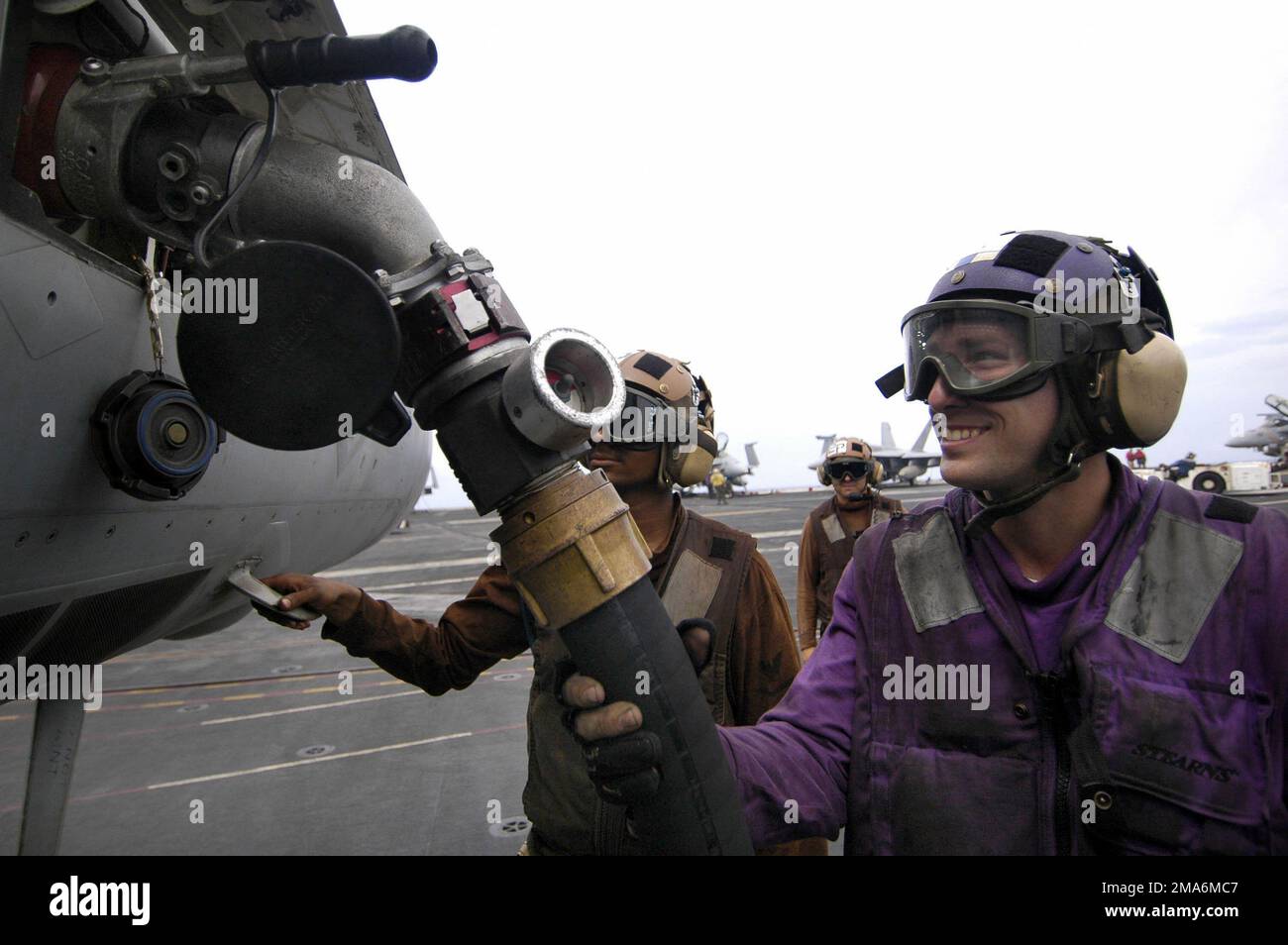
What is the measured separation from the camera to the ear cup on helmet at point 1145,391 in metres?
1.73

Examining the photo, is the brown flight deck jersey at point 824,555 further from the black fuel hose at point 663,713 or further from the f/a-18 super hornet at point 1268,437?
the f/a-18 super hornet at point 1268,437

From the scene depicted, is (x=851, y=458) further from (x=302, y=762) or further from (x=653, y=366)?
(x=302, y=762)

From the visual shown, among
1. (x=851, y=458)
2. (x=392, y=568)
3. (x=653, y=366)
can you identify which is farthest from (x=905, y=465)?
(x=653, y=366)

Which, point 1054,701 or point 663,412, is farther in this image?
point 663,412

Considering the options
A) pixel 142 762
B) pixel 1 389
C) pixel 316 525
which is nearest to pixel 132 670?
pixel 142 762

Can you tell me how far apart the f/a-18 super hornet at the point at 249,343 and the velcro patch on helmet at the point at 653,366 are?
1223 mm

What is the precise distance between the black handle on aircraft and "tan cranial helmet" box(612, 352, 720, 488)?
1459 mm

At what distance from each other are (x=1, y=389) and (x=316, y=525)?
174 cm

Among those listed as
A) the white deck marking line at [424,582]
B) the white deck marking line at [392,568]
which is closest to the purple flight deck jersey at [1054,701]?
the white deck marking line at [424,582]

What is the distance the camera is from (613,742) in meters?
1.54

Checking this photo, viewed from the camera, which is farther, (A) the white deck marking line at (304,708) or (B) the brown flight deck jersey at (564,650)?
(A) the white deck marking line at (304,708)

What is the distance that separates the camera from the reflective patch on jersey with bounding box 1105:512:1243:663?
1.58 m

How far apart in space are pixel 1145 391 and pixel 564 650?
170 cm

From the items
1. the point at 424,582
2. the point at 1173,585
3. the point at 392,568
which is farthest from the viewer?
the point at 392,568
